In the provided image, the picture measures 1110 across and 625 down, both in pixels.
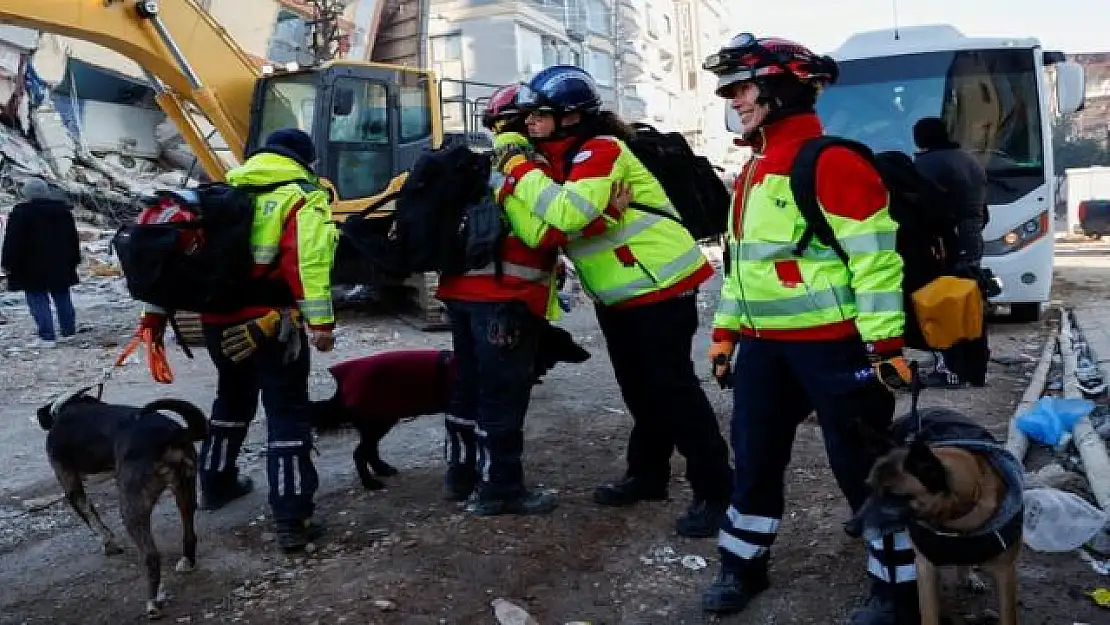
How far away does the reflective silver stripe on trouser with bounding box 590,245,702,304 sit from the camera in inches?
155

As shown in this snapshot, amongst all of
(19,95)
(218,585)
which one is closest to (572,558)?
(218,585)

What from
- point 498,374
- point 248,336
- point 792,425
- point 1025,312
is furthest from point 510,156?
point 1025,312

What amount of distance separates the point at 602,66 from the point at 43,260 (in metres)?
30.6

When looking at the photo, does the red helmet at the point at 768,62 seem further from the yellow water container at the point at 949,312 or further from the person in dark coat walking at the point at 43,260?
the person in dark coat walking at the point at 43,260

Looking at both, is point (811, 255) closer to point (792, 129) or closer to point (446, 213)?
point (792, 129)

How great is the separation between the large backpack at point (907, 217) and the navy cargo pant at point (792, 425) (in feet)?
0.85

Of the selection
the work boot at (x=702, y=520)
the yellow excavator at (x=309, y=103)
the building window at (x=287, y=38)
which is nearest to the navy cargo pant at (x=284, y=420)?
the work boot at (x=702, y=520)

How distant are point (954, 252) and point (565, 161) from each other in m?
1.55

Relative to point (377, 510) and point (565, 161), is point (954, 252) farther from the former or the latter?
point (377, 510)

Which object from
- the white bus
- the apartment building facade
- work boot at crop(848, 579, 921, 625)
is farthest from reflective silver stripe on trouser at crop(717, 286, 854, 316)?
the apartment building facade

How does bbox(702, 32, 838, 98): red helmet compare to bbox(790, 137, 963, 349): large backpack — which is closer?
bbox(790, 137, 963, 349): large backpack

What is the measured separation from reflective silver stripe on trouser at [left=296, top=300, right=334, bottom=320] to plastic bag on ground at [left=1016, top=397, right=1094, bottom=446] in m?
3.57

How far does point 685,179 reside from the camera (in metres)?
4.32

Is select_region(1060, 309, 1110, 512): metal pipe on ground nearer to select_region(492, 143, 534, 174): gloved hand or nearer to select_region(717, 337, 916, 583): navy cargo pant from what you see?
select_region(717, 337, 916, 583): navy cargo pant
